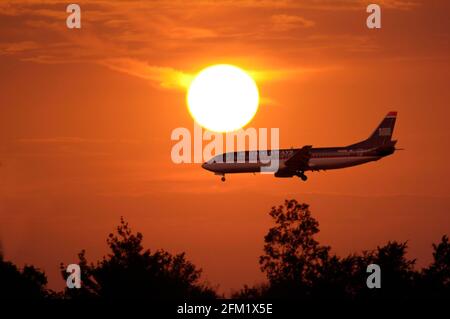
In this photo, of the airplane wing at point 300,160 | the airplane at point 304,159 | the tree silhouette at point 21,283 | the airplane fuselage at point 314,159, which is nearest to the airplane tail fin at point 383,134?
the airplane at point 304,159

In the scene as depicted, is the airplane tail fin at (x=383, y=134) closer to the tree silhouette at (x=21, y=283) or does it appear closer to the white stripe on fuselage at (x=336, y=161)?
the white stripe on fuselage at (x=336, y=161)

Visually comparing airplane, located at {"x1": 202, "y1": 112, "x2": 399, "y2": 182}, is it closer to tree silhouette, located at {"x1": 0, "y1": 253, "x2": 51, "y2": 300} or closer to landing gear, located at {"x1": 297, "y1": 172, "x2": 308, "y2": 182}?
landing gear, located at {"x1": 297, "y1": 172, "x2": 308, "y2": 182}

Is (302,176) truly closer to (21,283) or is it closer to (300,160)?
(300,160)

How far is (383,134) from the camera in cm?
17112

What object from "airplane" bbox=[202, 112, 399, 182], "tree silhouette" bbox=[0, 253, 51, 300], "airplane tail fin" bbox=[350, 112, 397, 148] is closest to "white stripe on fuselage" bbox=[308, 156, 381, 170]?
"airplane" bbox=[202, 112, 399, 182]

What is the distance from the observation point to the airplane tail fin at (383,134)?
16075cm

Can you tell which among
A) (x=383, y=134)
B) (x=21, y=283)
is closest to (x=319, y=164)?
(x=383, y=134)

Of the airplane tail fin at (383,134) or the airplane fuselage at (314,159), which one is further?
the airplane tail fin at (383,134)

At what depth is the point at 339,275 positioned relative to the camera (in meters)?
137

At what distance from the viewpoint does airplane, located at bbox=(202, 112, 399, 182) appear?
515ft
